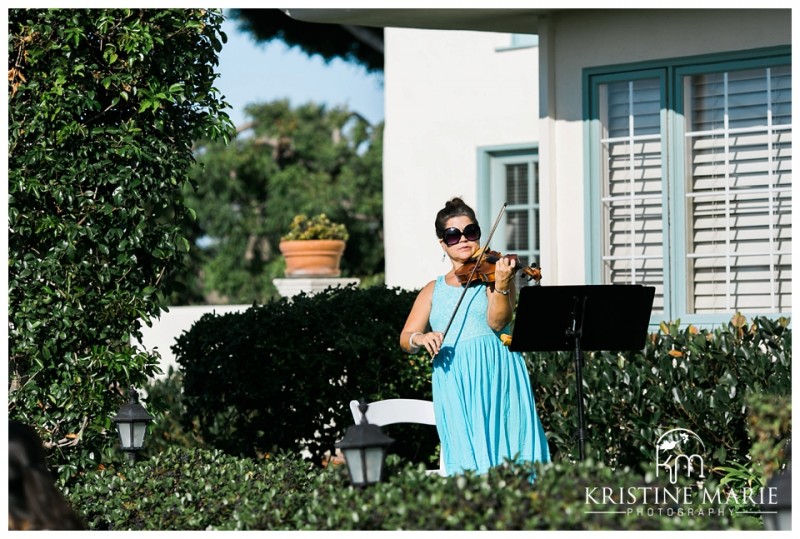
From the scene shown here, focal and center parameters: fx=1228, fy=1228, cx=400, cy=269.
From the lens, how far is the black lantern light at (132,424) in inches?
251

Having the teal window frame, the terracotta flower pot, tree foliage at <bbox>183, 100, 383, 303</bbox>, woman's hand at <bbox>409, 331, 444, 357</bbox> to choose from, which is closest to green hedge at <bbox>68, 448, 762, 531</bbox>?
woman's hand at <bbox>409, 331, 444, 357</bbox>

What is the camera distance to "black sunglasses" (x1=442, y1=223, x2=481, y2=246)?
19.3 ft

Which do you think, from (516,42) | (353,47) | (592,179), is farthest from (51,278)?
(353,47)

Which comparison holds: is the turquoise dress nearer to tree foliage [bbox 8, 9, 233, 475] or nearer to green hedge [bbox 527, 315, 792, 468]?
green hedge [bbox 527, 315, 792, 468]

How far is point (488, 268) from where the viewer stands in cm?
588

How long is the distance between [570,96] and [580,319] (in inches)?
135

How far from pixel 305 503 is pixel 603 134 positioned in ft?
15.2

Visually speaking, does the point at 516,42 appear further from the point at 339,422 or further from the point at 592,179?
the point at 339,422

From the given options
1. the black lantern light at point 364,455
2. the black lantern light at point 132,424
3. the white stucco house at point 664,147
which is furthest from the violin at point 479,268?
the white stucco house at point 664,147

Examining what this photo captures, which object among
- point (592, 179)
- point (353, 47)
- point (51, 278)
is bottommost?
point (51, 278)

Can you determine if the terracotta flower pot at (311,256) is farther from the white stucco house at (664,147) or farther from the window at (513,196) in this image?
the white stucco house at (664,147)

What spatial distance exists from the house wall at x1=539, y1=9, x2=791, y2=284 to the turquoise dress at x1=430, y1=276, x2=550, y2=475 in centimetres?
295

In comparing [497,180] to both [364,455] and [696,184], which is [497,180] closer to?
[696,184]

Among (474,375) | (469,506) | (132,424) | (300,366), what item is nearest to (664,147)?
(300,366)
